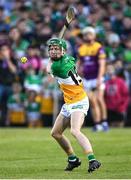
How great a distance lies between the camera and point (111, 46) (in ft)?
77.4

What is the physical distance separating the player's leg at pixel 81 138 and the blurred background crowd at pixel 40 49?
426 inches

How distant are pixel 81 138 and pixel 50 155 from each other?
9.31 ft

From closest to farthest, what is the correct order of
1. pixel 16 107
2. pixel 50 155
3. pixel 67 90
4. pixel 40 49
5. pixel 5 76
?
pixel 67 90, pixel 50 155, pixel 16 107, pixel 5 76, pixel 40 49

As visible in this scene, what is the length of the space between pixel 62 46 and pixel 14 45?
11851 mm

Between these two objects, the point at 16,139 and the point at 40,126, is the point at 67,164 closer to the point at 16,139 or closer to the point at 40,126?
the point at 16,139

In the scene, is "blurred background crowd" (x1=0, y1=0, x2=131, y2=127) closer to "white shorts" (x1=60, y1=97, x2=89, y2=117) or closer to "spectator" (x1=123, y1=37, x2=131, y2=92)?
"spectator" (x1=123, y1=37, x2=131, y2=92)

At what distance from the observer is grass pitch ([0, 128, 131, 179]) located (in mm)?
10992

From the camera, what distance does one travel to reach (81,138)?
1123 cm

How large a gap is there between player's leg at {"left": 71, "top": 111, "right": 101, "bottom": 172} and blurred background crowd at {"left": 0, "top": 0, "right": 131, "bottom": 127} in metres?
10.8

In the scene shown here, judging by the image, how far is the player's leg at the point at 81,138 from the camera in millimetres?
11039

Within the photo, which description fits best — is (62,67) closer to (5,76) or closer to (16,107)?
(16,107)

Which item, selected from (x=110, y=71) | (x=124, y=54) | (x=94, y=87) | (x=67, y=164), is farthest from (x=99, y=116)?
(x=67, y=164)

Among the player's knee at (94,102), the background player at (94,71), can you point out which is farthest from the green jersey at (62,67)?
the player's knee at (94,102)

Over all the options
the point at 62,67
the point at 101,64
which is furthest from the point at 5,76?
the point at 62,67
